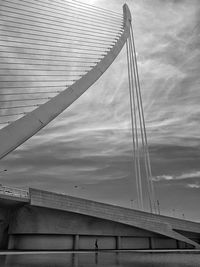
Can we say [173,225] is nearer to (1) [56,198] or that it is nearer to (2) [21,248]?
(1) [56,198]

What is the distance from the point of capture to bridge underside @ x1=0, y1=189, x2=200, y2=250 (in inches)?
1131

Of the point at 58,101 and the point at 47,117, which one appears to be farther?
the point at 58,101

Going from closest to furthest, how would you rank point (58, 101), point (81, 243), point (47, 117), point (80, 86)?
point (47, 117)
point (58, 101)
point (80, 86)
point (81, 243)

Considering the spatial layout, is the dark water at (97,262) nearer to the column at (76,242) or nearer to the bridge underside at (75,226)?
the bridge underside at (75,226)

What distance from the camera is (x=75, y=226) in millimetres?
30656

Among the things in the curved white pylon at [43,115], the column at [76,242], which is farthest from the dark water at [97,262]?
the column at [76,242]

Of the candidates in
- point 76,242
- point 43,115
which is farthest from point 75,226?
point 43,115

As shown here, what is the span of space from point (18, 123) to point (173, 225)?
29.7m

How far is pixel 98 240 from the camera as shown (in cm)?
3212

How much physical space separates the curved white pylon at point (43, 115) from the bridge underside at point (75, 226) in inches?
531

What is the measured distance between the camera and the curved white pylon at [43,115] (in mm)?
11858

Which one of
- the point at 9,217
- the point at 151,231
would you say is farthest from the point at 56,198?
the point at 151,231

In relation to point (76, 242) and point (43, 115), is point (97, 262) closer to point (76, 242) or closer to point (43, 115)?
point (43, 115)

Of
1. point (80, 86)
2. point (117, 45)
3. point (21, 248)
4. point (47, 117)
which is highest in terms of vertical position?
point (117, 45)
